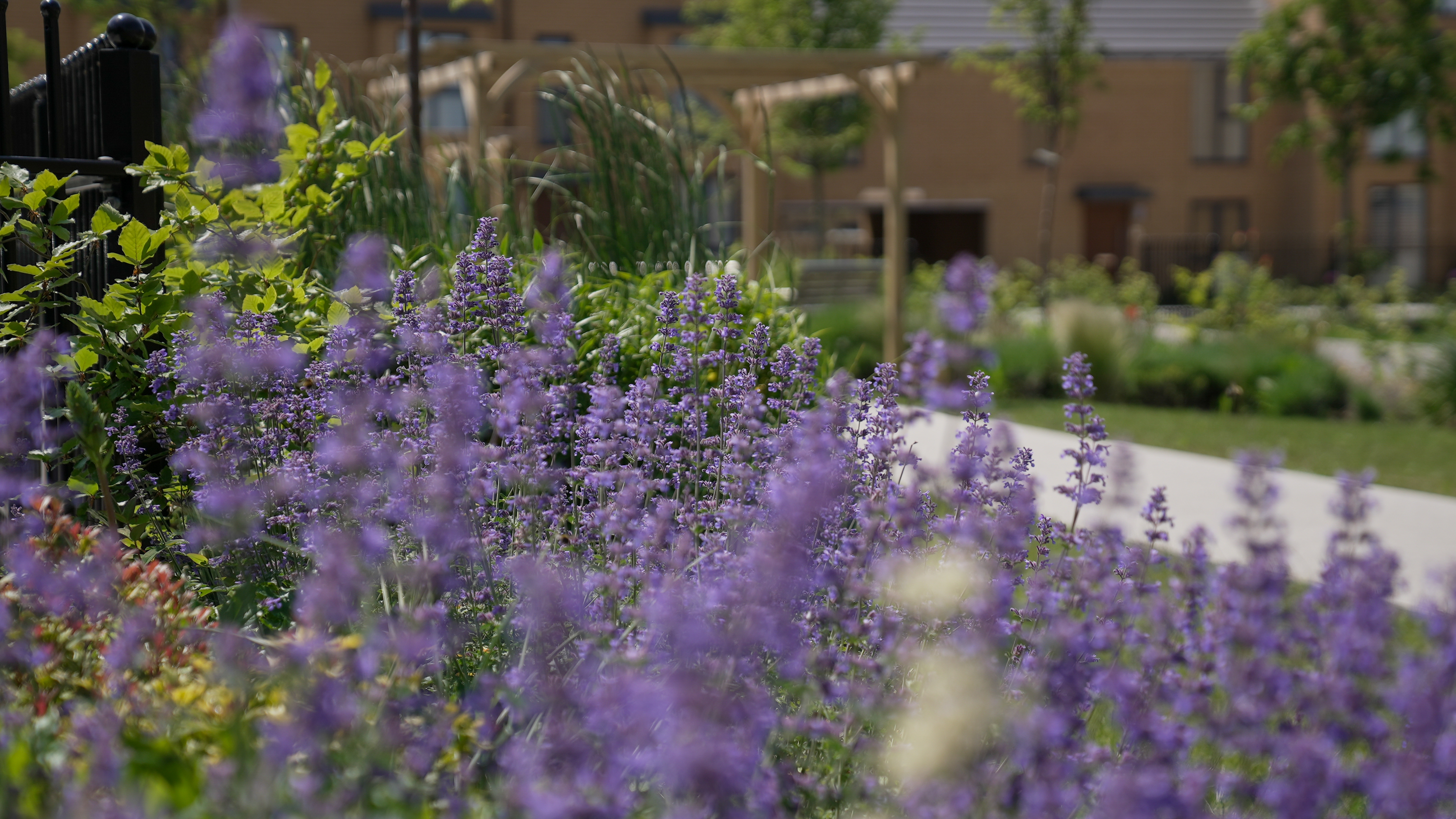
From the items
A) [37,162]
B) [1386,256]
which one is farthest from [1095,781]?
[1386,256]

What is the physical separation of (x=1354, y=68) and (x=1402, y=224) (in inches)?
471

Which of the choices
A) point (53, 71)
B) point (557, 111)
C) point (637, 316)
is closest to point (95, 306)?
point (53, 71)

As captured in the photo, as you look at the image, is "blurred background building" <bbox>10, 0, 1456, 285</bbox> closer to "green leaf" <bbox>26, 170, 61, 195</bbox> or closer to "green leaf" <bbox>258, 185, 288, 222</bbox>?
"green leaf" <bbox>258, 185, 288, 222</bbox>

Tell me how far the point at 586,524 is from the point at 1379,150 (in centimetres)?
2996

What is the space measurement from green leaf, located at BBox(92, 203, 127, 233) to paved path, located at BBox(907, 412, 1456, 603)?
247 cm

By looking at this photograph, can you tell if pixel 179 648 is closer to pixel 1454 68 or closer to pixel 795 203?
pixel 1454 68

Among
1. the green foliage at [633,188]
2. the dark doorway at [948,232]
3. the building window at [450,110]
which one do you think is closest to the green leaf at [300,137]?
the green foliage at [633,188]

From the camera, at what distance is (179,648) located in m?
2.06

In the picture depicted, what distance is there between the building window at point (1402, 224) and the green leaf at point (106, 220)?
95.0ft

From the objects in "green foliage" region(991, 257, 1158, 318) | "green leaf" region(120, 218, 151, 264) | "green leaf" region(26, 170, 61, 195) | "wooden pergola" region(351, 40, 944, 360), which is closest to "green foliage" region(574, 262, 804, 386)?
"green leaf" region(120, 218, 151, 264)

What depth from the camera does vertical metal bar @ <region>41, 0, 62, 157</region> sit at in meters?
3.19

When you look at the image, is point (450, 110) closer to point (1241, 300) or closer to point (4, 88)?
point (1241, 300)

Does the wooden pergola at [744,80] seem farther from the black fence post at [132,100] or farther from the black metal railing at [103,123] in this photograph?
the black fence post at [132,100]

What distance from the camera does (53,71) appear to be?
3.31m
